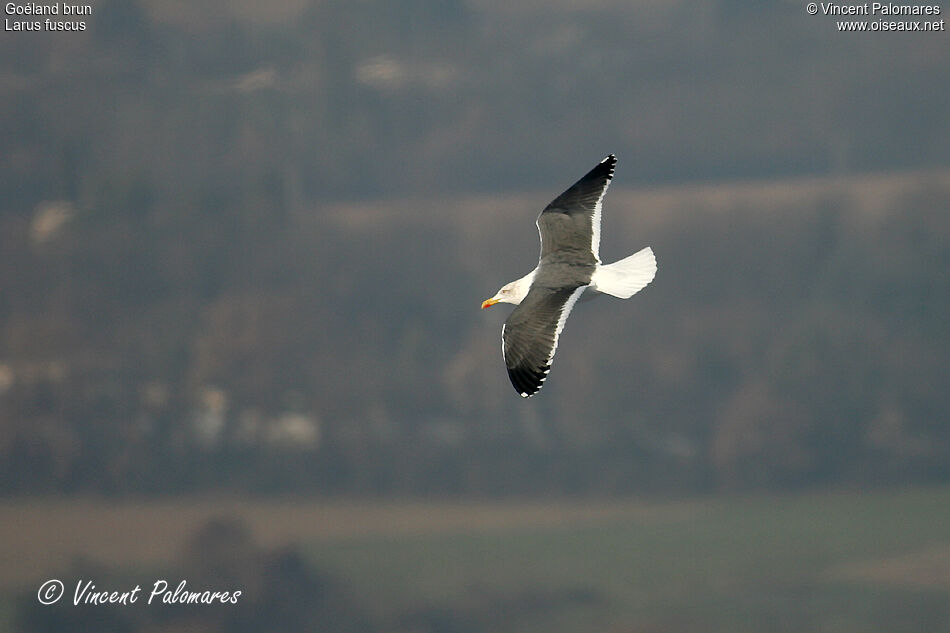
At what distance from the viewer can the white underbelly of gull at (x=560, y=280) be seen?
49.0ft

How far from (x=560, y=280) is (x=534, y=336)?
3.99 feet

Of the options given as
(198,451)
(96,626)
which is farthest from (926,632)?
(96,626)

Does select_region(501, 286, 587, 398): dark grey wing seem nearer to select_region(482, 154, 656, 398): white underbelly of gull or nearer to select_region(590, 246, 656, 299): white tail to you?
select_region(482, 154, 656, 398): white underbelly of gull

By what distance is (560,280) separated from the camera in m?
16.0

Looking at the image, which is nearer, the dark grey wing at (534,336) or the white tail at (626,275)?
the dark grey wing at (534,336)

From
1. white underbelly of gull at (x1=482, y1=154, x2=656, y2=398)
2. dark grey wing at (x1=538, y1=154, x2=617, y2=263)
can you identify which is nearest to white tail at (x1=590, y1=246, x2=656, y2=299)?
white underbelly of gull at (x1=482, y1=154, x2=656, y2=398)

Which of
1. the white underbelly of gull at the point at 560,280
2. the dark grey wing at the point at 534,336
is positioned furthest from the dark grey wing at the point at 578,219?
the dark grey wing at the point at 534,336

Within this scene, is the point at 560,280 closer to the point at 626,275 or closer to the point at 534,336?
the point at 626,275

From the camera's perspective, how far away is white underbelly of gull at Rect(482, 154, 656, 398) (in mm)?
14922

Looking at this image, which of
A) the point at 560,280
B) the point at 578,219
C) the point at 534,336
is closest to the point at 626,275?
the point at 560,280

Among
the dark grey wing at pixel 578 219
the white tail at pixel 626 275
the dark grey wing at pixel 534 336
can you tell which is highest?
the dark grey wing at pixel 578 219


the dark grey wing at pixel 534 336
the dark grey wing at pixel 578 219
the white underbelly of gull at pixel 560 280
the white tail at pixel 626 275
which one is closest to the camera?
the dark grey wing at pixel 534 336

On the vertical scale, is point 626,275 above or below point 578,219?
below

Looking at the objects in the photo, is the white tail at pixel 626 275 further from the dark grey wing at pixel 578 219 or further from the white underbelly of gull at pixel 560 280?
the dark grey wing at pixel 578 219
